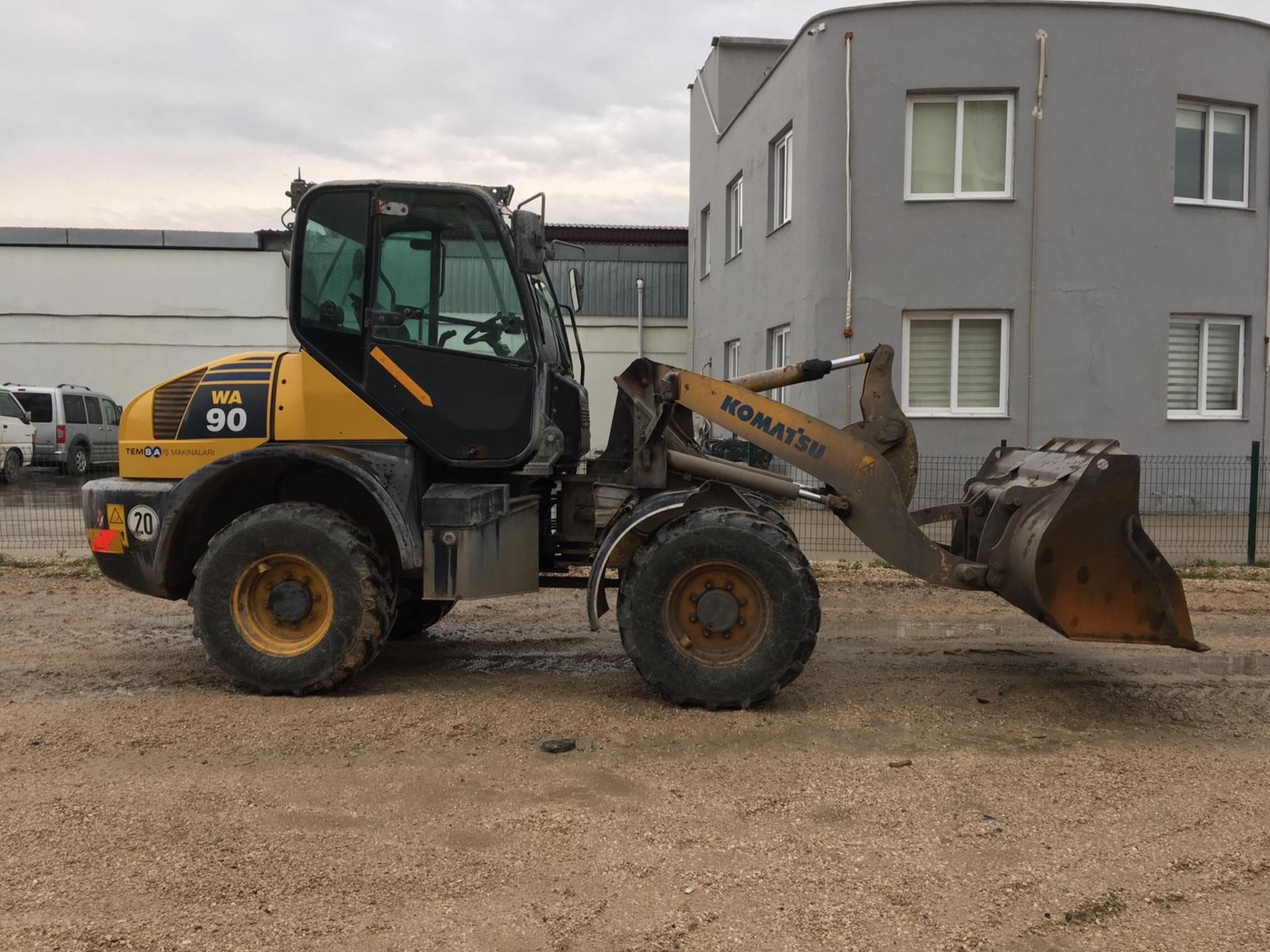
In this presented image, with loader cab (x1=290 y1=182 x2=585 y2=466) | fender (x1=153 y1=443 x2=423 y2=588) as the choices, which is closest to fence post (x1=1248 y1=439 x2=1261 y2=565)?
loader cab (x1=290 y1=182 x2=585 y2=466)

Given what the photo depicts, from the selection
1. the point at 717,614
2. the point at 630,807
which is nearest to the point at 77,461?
the point at 717,614

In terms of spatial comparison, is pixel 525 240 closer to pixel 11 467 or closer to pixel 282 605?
pixel 282 605

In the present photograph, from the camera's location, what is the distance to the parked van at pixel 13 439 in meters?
18.6

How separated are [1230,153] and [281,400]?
14.1 meters

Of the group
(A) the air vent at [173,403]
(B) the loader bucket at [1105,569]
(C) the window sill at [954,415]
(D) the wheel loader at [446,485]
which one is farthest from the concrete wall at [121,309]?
(B) the loader bucket at [1105,569]

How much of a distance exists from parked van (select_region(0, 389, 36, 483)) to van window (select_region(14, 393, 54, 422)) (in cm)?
36

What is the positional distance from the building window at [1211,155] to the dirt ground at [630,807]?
32.2 ft

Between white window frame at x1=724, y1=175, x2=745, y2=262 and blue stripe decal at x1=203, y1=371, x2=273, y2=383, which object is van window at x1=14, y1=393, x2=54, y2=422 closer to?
white window frame at x1=724, y1=175, x2=745, y2=262

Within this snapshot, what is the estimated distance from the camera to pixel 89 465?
68.2 feet

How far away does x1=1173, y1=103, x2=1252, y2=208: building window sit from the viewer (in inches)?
556

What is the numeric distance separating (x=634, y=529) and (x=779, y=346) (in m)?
11.4

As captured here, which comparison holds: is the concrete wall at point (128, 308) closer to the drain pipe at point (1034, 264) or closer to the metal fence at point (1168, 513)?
the metal fence at point (1168, 513)

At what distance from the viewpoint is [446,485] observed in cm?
575

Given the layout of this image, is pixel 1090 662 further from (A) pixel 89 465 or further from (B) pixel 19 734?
(A) pixel 89 465
